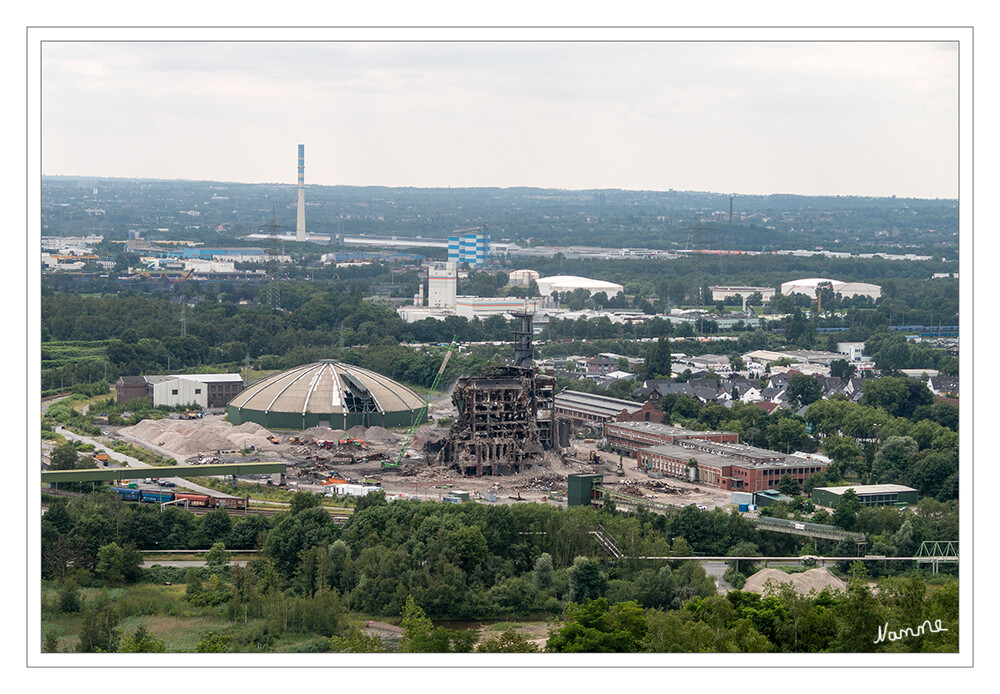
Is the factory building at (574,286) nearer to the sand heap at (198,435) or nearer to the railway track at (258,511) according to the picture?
the sand heap at (198,435)

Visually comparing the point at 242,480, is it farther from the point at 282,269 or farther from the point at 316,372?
the point at 282,269

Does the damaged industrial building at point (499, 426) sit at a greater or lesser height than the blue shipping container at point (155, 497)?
greater

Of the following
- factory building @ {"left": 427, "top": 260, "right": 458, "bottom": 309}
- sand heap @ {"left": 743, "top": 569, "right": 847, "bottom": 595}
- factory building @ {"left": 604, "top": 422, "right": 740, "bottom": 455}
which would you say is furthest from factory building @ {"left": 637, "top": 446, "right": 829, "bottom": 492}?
factory building @ {"left": 427, "top": 260, "right": 458, "bottom": 309}

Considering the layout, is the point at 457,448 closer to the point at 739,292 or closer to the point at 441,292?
the point at 441,292

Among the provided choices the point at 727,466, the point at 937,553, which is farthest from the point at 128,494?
the point at 937,553

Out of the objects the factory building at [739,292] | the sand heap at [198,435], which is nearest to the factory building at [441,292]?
the factory building at [739,292]
